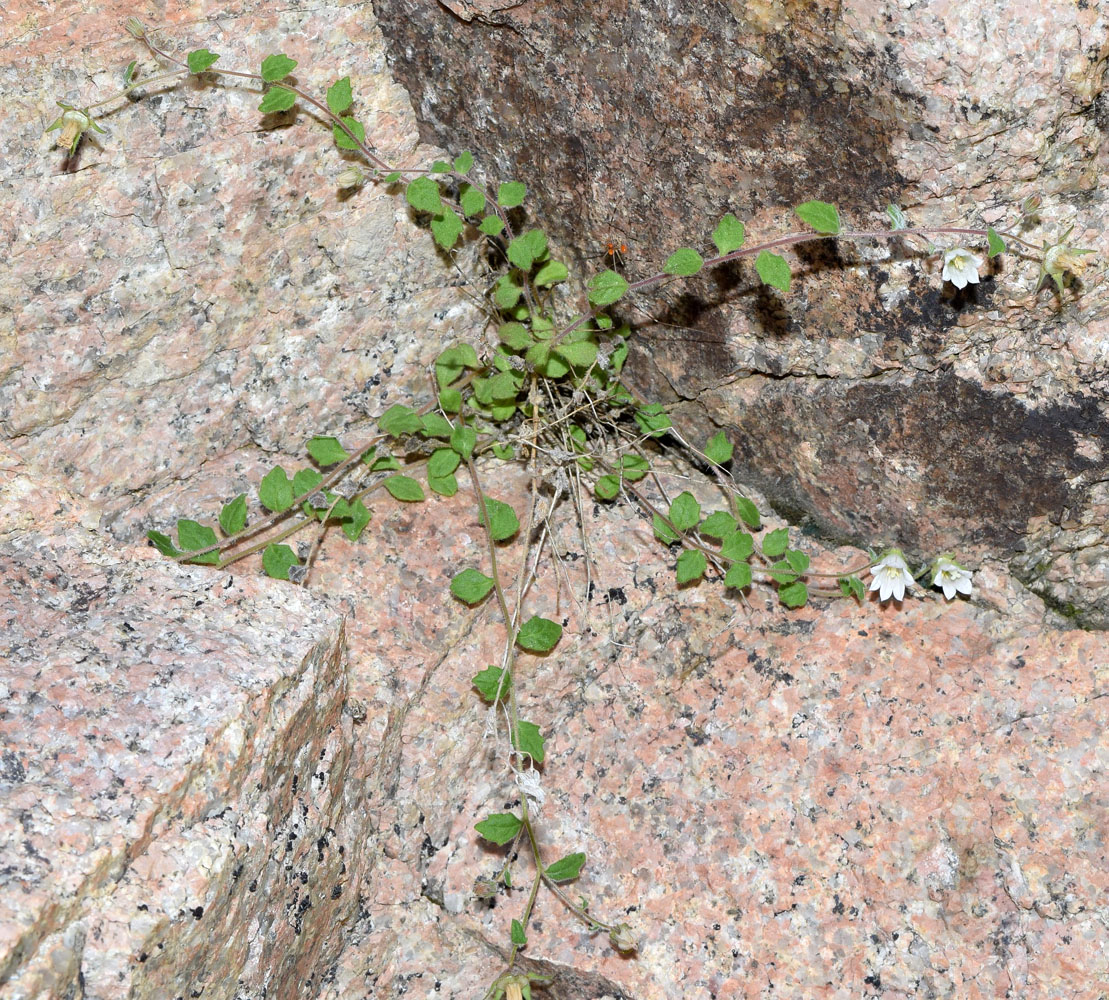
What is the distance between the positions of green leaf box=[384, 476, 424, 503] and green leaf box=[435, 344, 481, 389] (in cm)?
A: 26

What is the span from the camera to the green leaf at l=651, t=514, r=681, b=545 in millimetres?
2559

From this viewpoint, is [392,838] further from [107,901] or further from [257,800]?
[107,901]

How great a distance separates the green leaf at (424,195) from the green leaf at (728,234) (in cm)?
69

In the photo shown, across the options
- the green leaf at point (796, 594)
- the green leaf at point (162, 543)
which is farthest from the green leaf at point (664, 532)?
the green leaf at point (162, 543)

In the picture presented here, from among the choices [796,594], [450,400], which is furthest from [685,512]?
[450,400]

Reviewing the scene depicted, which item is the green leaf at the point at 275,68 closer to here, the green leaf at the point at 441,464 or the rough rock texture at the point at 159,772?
the green leaf at the point at 441,464

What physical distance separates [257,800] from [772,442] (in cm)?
141

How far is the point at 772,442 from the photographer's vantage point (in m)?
2.52

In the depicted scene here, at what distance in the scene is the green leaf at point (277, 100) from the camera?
7.91 ft

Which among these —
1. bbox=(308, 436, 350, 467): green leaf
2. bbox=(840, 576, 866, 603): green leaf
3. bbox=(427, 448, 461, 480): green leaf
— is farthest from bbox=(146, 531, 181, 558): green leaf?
bbox=(840, 576, 866, 603): green leaf

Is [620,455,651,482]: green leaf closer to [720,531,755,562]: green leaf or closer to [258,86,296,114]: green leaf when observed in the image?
[720,531,755,562]: green leaf

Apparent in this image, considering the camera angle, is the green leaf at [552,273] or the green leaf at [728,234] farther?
the green leaf at [552,273]

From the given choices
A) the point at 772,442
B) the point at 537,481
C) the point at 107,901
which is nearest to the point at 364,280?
the point at 537,481

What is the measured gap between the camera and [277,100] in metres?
2.42
